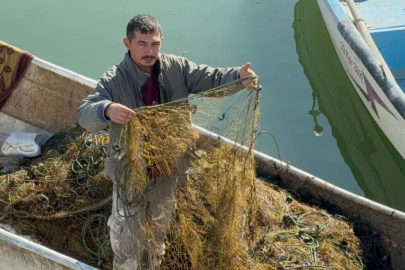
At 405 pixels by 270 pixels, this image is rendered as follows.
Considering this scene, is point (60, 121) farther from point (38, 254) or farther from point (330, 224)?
point (330, 224)

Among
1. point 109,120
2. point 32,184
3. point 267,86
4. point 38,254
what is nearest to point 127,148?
point 109,120

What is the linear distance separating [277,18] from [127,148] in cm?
673

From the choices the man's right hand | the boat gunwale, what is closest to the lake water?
the boat gunwale

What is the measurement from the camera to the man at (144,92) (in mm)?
3646

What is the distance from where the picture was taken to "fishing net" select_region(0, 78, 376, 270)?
11.9 feet

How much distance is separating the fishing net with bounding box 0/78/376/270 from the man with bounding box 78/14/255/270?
3cm

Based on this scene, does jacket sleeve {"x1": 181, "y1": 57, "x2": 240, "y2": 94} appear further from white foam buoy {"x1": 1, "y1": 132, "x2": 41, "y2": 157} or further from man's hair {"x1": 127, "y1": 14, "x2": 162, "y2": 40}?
white foam buoy {"x1": 1, "y1": 132, "x2": 41, "y2": 157}

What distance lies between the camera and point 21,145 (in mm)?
5590

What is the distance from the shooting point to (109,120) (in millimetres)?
3354

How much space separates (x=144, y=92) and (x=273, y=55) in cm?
534

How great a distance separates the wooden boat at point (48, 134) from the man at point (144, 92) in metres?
0.37

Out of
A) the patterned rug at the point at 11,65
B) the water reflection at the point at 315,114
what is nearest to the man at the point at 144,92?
the patterned rug at the point at 11,65

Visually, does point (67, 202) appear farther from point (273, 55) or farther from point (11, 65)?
point (273, 55)

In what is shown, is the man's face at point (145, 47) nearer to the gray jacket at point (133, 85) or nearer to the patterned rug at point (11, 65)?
the gray jacket at point (133, 85)
